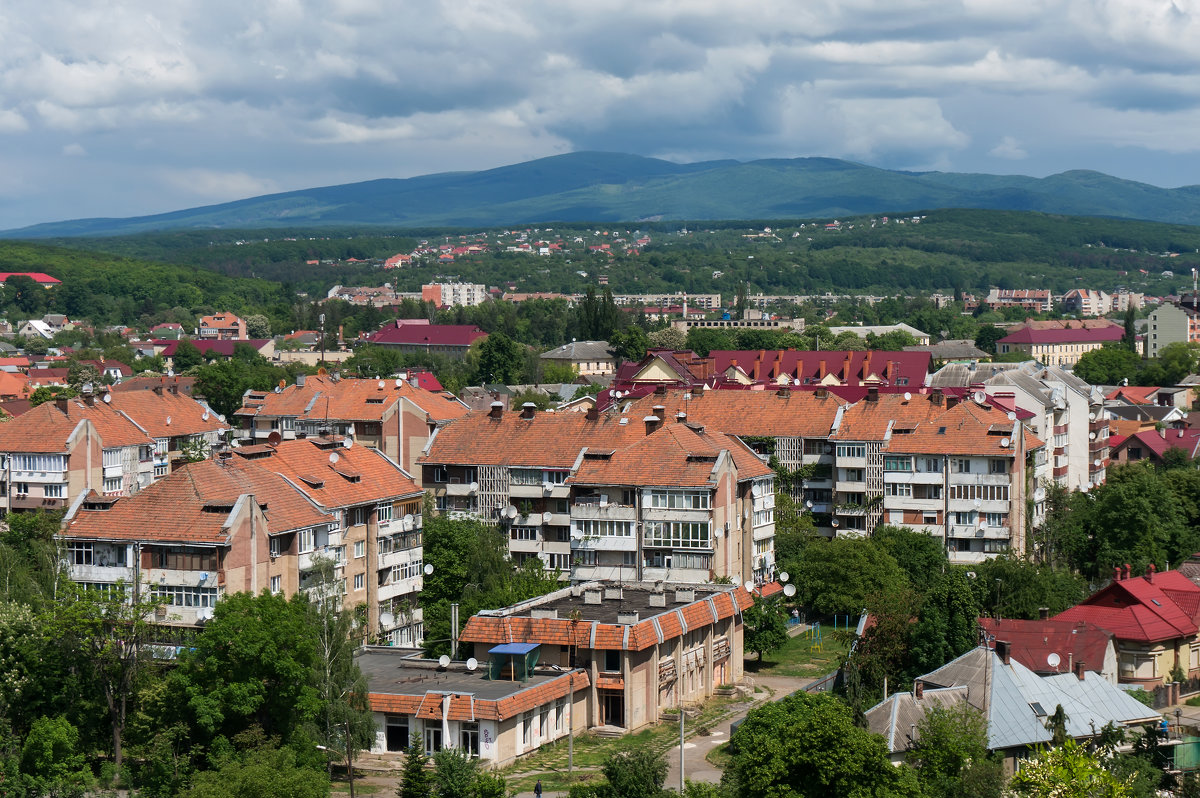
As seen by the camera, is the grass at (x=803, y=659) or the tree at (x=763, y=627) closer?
→ the grass at (x=803, y=659)

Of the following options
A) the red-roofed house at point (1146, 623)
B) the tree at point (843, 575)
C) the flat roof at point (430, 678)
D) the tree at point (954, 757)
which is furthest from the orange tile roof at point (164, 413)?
the tree at point (954, 757)

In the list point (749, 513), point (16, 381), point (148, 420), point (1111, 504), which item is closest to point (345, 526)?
point (749, 513)

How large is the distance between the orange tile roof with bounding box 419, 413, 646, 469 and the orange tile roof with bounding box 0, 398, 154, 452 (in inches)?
660

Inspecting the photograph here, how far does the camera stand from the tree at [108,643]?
4762 cm

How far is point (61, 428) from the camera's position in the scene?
249ft

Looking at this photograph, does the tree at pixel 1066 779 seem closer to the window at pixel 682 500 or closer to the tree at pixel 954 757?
the tree at pixel 954 757

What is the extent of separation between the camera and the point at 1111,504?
77.7 meters

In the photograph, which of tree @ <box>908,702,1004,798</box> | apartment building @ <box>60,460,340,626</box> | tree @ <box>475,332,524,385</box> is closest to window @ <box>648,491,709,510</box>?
apartment building @ <box>60,460,340,626</box>

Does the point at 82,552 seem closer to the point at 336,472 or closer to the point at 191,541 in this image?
the point at 191,541

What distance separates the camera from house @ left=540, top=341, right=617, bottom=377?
171m

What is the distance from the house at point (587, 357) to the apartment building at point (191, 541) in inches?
4552

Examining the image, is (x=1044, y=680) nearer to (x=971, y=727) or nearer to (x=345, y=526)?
(x=971, y=727)

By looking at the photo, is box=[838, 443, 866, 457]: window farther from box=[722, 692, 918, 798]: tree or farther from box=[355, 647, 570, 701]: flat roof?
box=[722, 692, 918, 798]: tree

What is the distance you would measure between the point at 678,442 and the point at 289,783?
28.0 m
